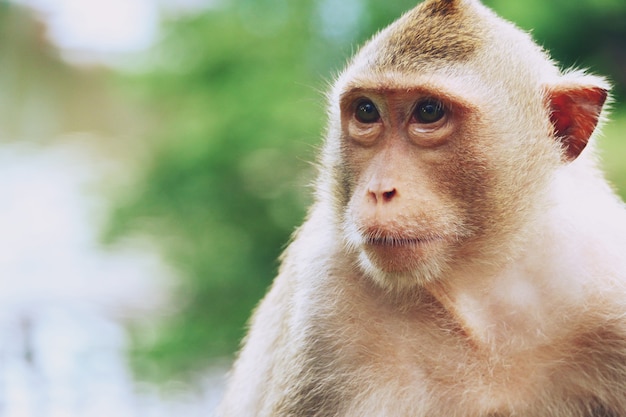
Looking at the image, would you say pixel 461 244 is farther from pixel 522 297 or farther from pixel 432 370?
pixel 432 370

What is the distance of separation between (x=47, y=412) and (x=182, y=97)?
155 inches

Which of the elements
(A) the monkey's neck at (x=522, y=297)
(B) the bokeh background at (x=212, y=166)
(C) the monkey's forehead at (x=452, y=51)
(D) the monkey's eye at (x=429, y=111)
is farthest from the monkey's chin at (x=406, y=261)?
(B) the bokeh background at (x=212, y=166)

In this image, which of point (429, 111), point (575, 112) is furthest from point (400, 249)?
point (575, 112)

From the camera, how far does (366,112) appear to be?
11.5ft

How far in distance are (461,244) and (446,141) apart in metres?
0.39

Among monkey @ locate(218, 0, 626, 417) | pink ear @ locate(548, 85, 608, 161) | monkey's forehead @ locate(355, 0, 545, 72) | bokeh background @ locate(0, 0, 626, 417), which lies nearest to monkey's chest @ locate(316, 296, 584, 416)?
monkey @ locate(218, 0, 626, 417)

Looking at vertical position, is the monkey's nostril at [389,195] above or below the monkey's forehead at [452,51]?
below

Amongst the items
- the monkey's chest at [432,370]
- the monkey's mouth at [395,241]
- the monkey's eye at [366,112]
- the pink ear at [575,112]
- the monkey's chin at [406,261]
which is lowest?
the monkey's chest at [432,370]

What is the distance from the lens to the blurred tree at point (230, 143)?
294 inches

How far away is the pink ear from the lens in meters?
3.47

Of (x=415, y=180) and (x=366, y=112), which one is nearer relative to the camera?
(x=415, y=180)

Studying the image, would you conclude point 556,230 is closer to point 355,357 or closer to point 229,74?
point 355,357

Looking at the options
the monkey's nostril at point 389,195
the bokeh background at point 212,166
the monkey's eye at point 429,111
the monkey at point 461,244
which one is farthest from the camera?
the bokeh background at point 212,166

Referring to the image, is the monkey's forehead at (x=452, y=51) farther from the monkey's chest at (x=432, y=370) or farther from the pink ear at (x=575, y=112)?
the monkey's chest at (x=432, y=370)
